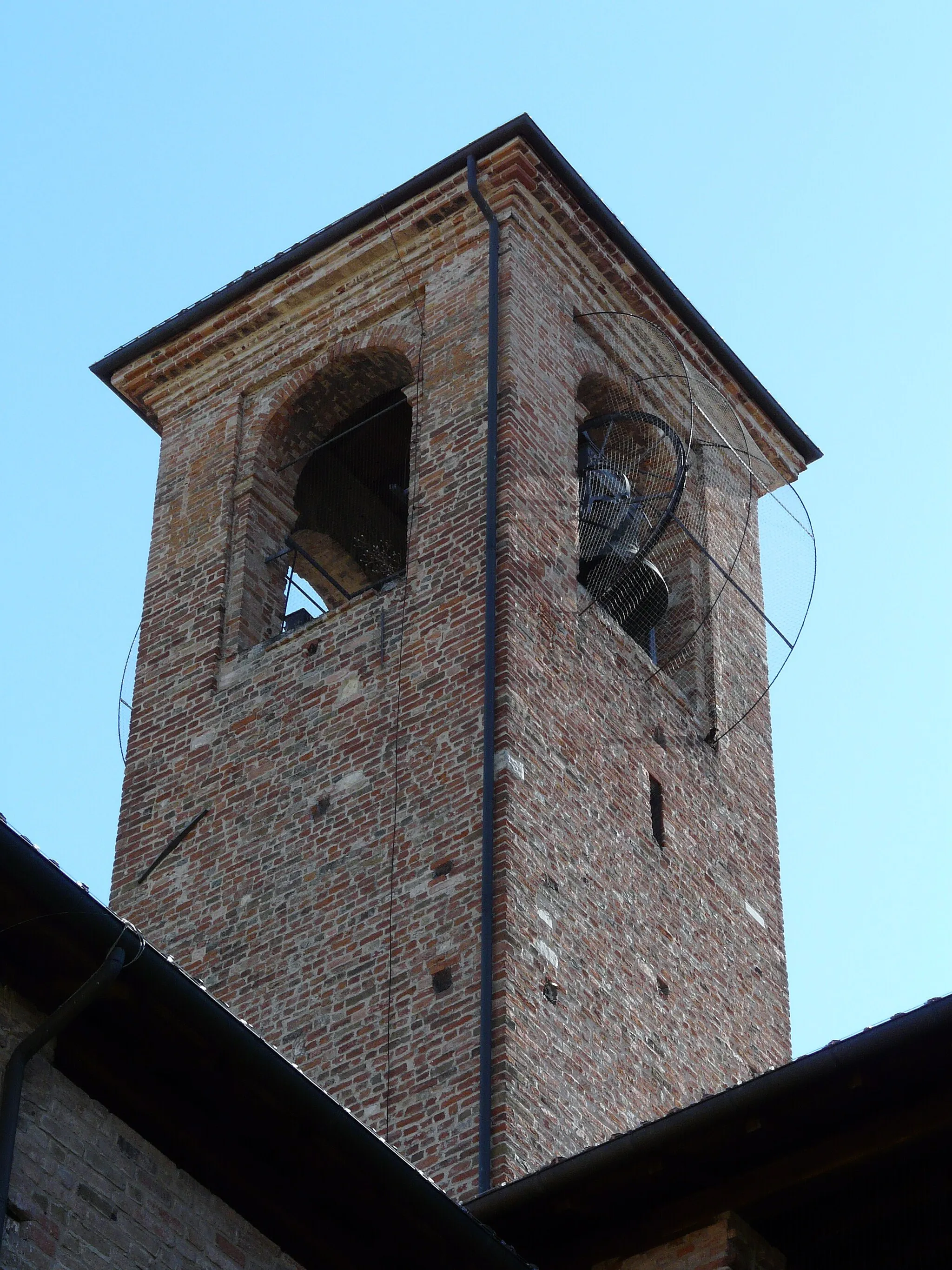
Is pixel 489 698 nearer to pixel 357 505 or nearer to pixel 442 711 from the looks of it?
pixel 442 711

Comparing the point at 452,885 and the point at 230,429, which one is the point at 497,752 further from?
the point at 230,429

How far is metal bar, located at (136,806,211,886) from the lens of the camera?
1584cm

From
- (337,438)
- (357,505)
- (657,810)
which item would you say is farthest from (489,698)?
(357,505)

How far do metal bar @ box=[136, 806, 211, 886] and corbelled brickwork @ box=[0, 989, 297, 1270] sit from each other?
7259 millimetres

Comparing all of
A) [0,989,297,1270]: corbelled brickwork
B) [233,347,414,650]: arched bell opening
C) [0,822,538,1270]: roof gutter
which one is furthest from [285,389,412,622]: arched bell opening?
[0,989,297,1270]: corbelled brickwork

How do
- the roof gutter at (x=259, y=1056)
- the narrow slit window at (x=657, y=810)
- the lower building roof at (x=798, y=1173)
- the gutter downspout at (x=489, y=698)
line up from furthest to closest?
the narrow slit window at (x=657, y=810) → the gutter downspout at (x=489, y=698) → the lower building roof at (x=798, y=1173) → the roof gutter at (x=259, y=1056)

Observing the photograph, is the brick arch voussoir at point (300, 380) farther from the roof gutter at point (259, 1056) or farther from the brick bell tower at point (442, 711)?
the roof gutter at point (259, 1056)

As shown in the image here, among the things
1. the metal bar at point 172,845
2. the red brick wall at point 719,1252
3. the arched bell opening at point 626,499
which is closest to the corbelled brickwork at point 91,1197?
the red brick wall at point 719,1252

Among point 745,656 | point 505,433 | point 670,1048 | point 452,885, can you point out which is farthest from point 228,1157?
point 745,656

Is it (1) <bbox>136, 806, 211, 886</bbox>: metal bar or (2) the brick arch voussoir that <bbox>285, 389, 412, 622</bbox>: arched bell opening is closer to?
(2) the brick arch voussoir

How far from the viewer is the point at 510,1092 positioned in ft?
42.6

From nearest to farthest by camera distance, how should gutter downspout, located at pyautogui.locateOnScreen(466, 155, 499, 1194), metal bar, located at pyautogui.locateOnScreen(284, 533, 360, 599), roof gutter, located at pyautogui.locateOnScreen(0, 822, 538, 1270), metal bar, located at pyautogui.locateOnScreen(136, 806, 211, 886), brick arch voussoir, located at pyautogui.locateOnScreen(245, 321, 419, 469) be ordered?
roof gutter, located at pyautogui.locateOnScreen(0, 822, 538, 1270) → gutter downspout, located at pyautogui.locateOnScreen(466, 155, 499, 1194) → metal bar, located at pyautogui.locateOnScreen(136, 806, 211, 886) → metal bar, located at pyautogui.locateOnScreen(284, 533, 360, 599) → brick arch voussoir, located at pyautogui.locateOnScreen(245, 321, 419, 469)

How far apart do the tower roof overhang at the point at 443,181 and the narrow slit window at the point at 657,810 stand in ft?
14.6

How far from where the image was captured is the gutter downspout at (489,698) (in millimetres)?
12953
